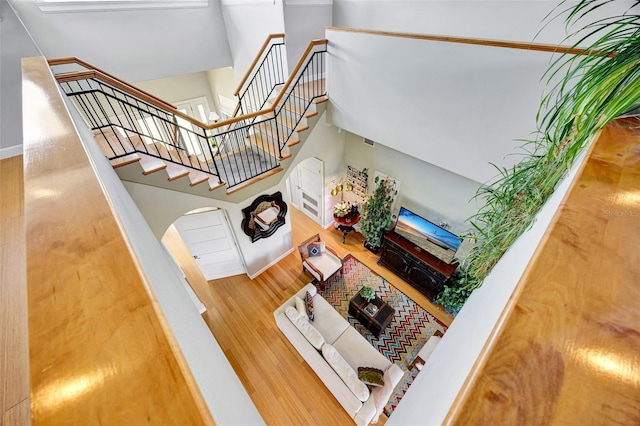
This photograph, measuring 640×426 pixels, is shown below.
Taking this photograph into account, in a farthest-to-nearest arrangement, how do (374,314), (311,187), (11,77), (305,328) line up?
(311,187) < (374,314) < (305,328) < (11,77)

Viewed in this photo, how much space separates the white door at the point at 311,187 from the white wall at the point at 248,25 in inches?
69.4

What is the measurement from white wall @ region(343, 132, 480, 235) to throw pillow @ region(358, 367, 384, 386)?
7.56 feet

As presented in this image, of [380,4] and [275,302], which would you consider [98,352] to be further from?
[380,4]

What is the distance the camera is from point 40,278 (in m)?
0.43

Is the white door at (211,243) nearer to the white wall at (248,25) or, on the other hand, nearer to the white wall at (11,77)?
the white wall at (11,77)

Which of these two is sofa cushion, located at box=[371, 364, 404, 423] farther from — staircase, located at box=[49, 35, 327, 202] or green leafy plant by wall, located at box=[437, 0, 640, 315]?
staircase, located at box=[49, 35, 327, 202]

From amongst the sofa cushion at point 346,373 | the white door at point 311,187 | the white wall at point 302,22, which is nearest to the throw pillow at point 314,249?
the white door at point 311,187

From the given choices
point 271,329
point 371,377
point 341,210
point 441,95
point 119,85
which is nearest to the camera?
point 119,85

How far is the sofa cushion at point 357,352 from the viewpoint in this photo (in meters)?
3.14

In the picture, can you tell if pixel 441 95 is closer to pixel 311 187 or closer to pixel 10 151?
pixel 311 187

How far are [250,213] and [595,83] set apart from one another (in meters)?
3.62

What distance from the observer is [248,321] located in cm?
388

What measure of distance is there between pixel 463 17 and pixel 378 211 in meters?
2.90

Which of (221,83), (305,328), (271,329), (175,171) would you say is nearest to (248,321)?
(271,329)
